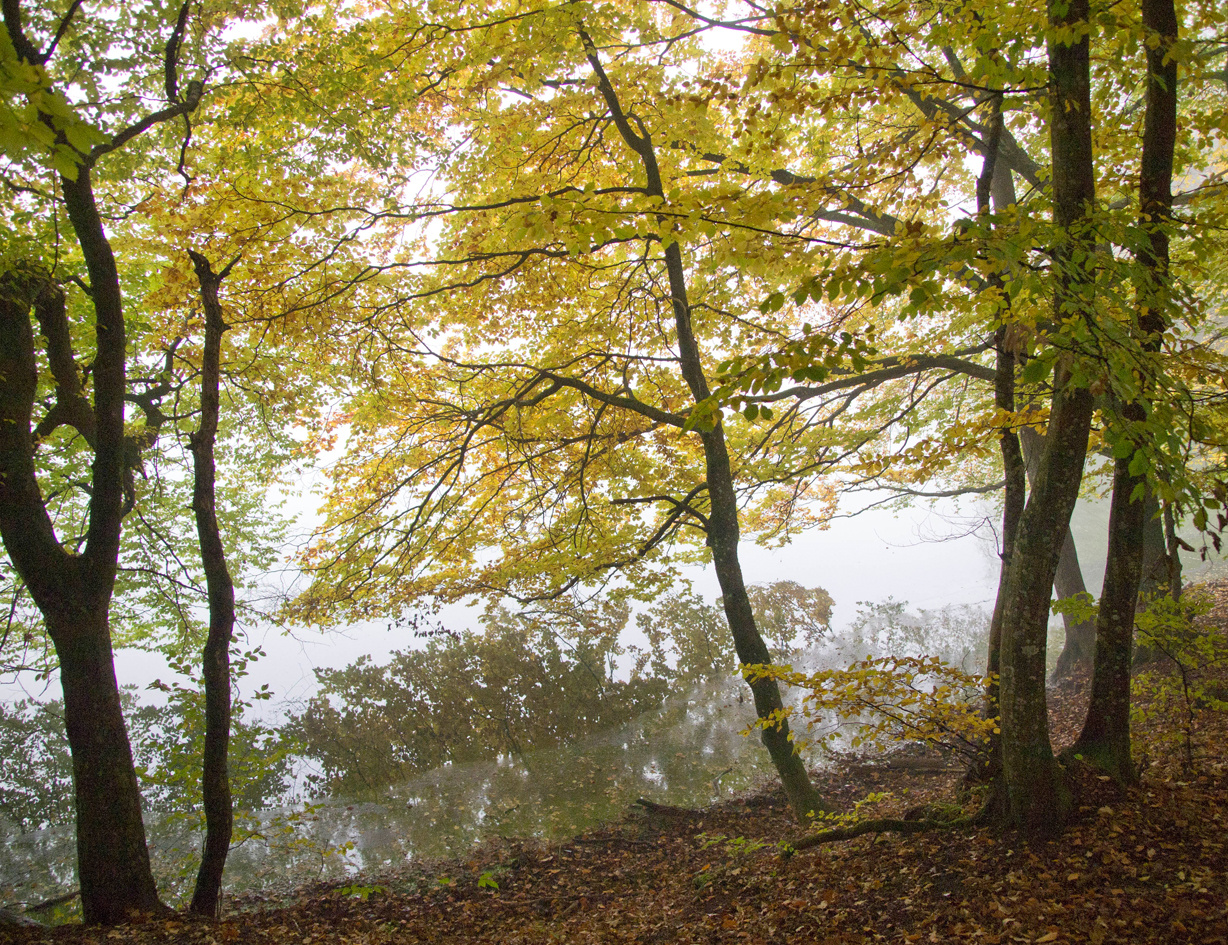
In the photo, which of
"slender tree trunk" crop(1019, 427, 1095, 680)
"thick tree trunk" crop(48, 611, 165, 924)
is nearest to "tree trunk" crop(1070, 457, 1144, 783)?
"slender tree trunk" crop(1019, 427, 1095, 680)

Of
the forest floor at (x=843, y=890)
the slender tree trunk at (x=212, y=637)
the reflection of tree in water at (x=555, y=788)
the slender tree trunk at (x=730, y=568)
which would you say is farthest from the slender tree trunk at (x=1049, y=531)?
the reflection of tree in water at (x=555, y=788)

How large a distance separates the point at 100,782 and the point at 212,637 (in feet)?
3.53

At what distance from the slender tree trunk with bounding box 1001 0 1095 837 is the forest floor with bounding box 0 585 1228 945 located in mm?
222

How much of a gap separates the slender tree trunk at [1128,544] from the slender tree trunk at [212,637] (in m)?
5.50

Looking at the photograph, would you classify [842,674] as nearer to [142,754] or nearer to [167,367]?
[167,367]

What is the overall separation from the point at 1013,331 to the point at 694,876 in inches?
185

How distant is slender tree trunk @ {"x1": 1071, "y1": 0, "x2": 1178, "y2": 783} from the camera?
3.22m

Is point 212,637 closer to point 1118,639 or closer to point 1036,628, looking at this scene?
point 1036,628

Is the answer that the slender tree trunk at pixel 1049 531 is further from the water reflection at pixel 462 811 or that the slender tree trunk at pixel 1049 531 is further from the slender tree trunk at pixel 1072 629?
the slender tree trunk at pixel 1072 629

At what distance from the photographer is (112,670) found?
4543 mm

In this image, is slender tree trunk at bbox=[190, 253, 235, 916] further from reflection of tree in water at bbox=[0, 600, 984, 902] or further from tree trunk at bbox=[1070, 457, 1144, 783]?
tree trunk at bbox=[1070, 457, 1144, 783]

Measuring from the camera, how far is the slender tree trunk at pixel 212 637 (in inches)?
181

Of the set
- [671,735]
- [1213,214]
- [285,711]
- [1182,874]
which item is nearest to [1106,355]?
[1182,874]

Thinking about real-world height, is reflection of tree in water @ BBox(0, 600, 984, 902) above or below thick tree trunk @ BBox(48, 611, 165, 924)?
below
